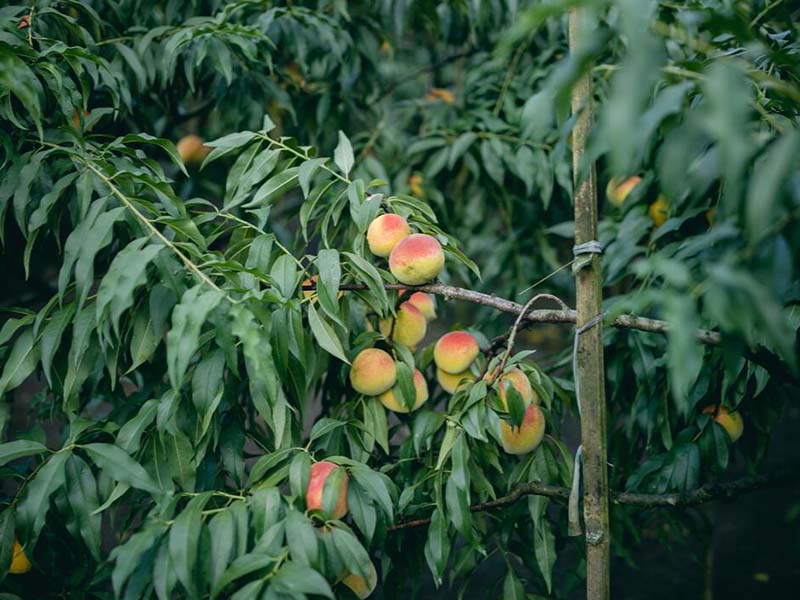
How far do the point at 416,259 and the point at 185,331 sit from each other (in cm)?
45

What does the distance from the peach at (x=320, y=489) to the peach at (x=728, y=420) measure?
0.70m

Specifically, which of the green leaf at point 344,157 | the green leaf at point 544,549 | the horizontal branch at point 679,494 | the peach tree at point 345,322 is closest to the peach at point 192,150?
the peach tree at point 345,322

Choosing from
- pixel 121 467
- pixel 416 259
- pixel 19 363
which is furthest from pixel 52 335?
pixel 416 259

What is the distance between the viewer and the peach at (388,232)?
1.18 metres

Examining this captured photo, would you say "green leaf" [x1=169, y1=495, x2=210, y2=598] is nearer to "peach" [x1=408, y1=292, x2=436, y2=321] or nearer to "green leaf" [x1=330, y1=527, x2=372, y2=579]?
"green leaf" [x1=330, y1=527, x2=372, y2=579]

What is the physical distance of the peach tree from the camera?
63cm

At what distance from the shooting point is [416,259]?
1.12m

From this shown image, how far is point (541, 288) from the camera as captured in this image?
189cm

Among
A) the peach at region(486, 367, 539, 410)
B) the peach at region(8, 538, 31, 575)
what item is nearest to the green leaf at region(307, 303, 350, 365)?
the peach at region(486, 367, 539, 410)

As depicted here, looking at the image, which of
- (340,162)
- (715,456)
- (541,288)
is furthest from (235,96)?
(715,456)

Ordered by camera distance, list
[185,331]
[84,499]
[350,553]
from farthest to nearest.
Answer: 1. [84,499]
2. [350,553]
3. [185,331]

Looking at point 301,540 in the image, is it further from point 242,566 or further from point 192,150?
point 192,150

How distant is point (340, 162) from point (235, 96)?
626mm

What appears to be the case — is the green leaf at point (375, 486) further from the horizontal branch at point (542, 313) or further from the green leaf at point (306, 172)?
the green leaf at point (306, 172)
